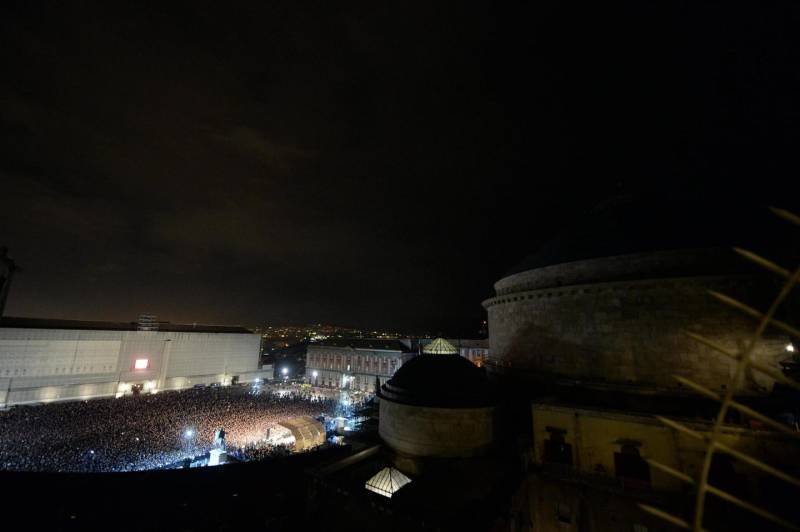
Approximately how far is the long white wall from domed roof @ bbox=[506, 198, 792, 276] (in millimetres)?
57551

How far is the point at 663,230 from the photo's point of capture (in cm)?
1914

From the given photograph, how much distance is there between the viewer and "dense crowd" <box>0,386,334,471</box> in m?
21.9

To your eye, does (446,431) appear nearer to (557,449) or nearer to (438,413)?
(438,413)

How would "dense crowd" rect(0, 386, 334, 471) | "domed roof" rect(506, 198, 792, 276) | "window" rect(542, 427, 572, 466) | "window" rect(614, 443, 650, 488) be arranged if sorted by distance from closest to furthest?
"window" rect(614, 443, 650, 488) → "window" rect(542, 427, 572, 466) → "domed roof" rect(506, 198, 792, 276) → "dense crowd" rect(0, 386, 334, 471)

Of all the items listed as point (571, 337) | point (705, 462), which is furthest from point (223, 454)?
point (705, 462)

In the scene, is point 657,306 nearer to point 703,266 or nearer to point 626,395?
point 703,266

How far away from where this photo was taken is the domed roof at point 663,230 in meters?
17.4

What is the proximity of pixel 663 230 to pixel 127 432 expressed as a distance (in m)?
39.2

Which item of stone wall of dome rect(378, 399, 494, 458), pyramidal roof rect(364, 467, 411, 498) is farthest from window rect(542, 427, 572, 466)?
pyramidal roof rect(364, 467, 411, 498)

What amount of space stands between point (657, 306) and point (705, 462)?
1659cm

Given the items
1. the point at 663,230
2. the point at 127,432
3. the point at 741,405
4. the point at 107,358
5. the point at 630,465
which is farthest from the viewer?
the point at 107,358

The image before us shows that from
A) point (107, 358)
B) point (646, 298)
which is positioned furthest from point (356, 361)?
point (646, 298)

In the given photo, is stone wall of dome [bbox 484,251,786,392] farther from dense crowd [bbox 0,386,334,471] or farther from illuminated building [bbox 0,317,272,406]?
illuminated building [bbox 0,317,272,406]

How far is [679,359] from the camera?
53.6 feet
